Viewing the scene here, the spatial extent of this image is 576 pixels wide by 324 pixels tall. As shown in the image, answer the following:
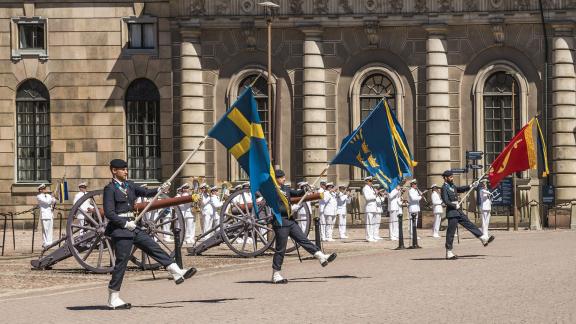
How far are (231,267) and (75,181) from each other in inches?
776

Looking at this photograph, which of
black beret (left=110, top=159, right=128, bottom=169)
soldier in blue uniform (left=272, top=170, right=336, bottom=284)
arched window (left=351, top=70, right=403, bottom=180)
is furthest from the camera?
arched window (left=351, top=70, right=403, bottom=180)

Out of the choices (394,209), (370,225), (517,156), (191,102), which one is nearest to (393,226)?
(394,209)

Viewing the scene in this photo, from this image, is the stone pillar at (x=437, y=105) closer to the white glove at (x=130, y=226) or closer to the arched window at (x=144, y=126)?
the arched window at (x=144, y=126)

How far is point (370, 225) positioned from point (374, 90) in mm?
9007

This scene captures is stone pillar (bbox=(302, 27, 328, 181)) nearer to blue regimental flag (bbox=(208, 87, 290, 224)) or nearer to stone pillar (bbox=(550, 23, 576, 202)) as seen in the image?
stone pillar (bbox=(550, 23, 576, 202))

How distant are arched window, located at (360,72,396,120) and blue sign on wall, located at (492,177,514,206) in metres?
4.40

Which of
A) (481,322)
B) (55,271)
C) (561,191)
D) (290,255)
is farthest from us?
(561,191)

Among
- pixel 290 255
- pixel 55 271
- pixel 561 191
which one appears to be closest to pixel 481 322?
pixel 55 271

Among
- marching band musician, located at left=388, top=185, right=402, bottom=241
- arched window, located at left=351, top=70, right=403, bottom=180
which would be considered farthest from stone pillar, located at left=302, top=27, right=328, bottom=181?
marching band musician, located at left=388, top=185, right=402, bottom=241

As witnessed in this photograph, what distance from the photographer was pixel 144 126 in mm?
47062

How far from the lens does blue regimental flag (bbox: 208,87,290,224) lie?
886 inches

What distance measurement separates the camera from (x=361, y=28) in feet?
153

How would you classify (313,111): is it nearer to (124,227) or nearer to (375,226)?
(375,226)

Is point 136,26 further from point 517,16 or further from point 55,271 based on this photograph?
point 55,271
